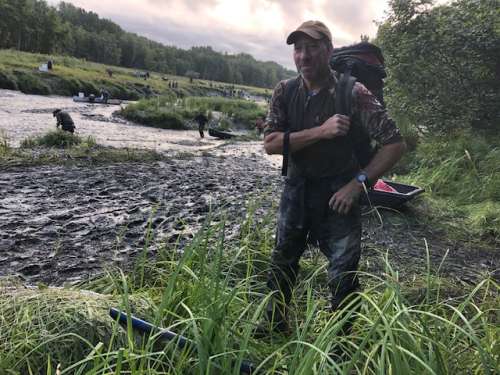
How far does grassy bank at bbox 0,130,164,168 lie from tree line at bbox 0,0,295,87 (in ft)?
17.4

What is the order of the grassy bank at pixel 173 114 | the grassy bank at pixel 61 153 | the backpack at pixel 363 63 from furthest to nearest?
1. the grassy bank at pixel 173 114
2. the grassy bank at pixel 61 153
3. the backpack at pixel 363 63

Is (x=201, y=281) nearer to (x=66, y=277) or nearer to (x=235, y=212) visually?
(x=66, y=277)

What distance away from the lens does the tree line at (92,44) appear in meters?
63.9

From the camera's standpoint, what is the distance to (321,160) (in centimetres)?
248

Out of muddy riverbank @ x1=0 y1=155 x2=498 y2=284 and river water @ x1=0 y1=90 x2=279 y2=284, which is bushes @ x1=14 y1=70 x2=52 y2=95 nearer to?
river water @ x1=0 y1=90 x2=279 y2=284

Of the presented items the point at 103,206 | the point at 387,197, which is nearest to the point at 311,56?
the point at 387,197

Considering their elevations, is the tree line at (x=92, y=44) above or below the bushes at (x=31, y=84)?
above

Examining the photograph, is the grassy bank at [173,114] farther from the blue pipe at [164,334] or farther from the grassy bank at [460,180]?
the blue pipe at [164,334]

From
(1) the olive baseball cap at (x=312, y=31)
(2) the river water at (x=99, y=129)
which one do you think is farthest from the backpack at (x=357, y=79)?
(2) the river water at (x=99, y=129)

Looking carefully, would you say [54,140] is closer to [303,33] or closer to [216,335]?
[303,33]

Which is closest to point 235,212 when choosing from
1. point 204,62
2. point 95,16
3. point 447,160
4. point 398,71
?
point 447,160

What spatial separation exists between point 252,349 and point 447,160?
25.6 feet

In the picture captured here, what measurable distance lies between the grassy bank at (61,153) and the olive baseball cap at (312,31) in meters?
6.92

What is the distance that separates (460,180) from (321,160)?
22.9ft
